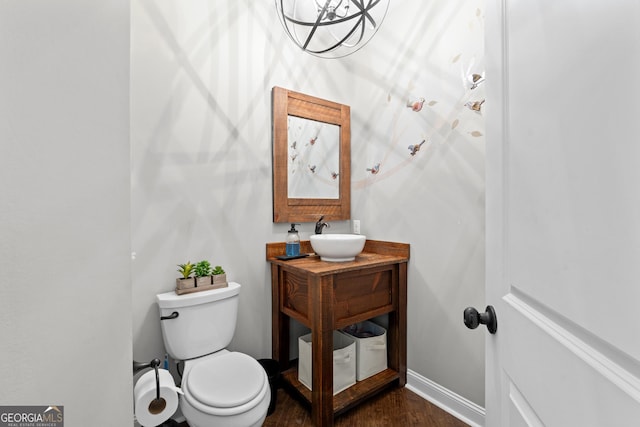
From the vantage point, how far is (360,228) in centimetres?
229

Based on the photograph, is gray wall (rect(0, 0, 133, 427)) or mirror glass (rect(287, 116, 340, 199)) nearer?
gray wall (rect(0, 0, 133, 427))

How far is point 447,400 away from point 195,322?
153cm

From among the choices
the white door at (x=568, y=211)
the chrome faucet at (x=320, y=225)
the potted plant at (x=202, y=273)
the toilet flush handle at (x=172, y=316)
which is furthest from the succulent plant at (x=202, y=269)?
the white door at (x=568, y=211)

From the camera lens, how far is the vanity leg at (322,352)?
4.90 feet

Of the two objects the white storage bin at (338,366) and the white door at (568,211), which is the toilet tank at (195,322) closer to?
the white storage bin at (338,366)

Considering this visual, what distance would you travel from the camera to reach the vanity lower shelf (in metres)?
1.60

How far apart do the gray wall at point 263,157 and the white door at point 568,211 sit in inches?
40.5

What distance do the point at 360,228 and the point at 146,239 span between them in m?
1.50

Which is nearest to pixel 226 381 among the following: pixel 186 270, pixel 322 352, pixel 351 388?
pixel 322 352

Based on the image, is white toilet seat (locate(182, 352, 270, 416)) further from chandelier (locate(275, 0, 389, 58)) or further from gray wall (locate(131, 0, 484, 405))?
chandelier (locate(275, 0, 389, 58))

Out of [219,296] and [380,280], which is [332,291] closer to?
[380,280]

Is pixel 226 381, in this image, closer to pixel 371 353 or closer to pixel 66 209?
pixel 371 353

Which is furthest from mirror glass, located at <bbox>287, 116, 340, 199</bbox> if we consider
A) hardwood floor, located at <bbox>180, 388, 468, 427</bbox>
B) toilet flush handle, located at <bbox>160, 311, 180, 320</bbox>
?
hardwood floor, located at <bbox>180, 388, 468, 427</bbox>

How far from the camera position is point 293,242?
1903 millimetres
